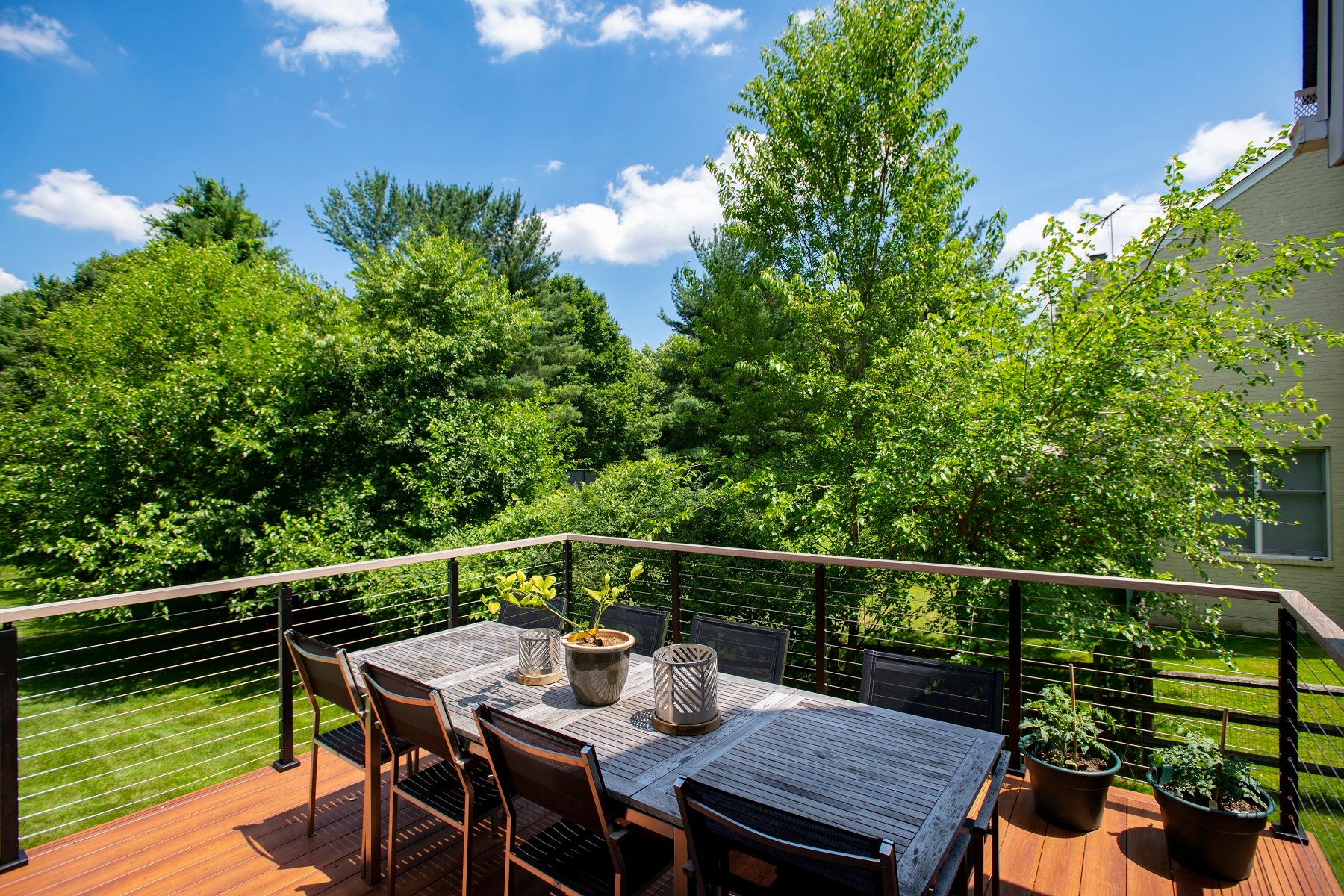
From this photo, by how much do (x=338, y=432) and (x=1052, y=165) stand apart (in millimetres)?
10871

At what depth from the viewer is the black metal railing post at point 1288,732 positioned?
7.99ft

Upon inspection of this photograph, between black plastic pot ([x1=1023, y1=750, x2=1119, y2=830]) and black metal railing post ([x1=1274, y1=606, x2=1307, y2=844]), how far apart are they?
23.7 inches

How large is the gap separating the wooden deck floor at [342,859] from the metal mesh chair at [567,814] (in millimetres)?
275

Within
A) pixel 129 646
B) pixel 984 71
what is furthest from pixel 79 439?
pixel 984 71

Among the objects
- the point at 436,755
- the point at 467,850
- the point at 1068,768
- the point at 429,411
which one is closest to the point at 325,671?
the point at 436,755

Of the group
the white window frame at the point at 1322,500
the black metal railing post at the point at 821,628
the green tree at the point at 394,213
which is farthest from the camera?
the green tree at the point at 394,213

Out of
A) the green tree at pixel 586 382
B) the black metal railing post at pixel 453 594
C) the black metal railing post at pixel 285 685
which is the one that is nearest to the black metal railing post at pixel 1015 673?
the black metal railing post at pixel 453 594

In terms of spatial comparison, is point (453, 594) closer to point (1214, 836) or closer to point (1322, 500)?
point (1214, 836)

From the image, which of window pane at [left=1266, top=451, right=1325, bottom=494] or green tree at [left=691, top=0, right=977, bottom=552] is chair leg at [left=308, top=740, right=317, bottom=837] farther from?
window pane at [left=1266, top=451, right=1325, bottom=494]

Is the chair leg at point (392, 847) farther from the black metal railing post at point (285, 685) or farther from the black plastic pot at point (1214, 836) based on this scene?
the black plastic pot at point (1214, 836)

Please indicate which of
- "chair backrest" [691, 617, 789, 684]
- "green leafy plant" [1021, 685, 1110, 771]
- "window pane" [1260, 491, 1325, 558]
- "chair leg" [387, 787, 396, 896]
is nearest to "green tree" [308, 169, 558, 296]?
"chair backrest" [691, 617, 789, 684]

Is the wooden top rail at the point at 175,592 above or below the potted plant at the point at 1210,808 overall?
above

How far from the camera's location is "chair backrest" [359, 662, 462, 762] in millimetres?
1976

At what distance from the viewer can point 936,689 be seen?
93.3 inches
